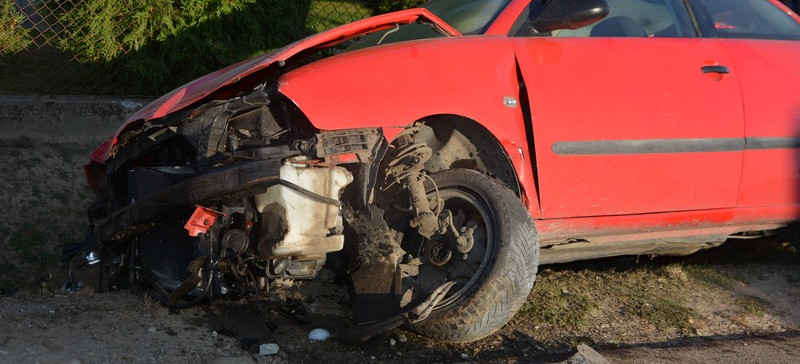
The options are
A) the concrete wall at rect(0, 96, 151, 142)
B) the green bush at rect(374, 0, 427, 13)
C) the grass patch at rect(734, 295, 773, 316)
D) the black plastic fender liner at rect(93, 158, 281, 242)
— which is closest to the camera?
the black plastic fender liner at rect(93, 158, 281, 242)

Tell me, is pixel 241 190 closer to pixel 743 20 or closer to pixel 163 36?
pixel 743 20

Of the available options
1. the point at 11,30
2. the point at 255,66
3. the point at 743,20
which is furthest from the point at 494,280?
the point at 11,30

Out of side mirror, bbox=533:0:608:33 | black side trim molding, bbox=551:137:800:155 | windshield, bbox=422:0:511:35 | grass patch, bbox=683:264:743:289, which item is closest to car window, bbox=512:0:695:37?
side mirror, bbox=533:0:608:33

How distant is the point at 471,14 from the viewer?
4.64 m

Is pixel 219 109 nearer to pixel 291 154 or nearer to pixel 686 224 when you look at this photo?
pixel 291 154

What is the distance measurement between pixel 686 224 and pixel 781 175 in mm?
627

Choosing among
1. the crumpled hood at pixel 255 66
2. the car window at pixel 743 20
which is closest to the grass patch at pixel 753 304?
the car window at pixel 743 20

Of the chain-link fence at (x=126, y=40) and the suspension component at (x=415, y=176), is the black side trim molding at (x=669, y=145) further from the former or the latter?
the chain-link fence at (x=126, y=40)

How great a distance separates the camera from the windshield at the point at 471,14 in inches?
175

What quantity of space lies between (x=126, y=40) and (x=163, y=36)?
0.28m

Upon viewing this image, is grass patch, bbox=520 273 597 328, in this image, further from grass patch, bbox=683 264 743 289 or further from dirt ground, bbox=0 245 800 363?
grass patch, bbox=683 264 743 289

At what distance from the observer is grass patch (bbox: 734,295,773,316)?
494 centimetres

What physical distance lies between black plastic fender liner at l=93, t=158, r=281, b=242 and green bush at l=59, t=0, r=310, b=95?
3.00 metres

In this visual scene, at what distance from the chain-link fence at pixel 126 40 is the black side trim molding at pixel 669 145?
144 inches
